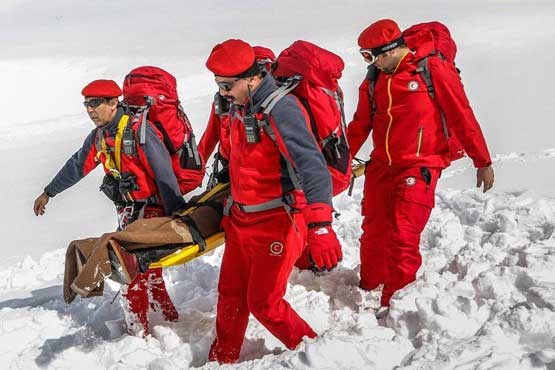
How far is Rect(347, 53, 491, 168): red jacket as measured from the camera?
4.52 m

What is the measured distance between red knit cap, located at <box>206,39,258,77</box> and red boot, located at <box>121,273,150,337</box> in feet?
6.24

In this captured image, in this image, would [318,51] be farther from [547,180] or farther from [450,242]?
[547,180]

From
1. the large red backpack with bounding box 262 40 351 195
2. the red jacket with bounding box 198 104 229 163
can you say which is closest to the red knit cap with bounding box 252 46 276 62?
the red jacket with bounding box 198 104 229 163

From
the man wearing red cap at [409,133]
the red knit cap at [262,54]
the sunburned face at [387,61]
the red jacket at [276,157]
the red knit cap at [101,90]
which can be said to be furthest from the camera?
the red knit cap at [262,54]

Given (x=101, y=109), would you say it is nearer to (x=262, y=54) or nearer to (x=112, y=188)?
(x=112, y=188)

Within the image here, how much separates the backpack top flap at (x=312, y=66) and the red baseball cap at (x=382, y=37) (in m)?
0.77

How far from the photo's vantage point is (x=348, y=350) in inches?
131

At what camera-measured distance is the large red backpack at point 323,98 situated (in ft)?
12.2

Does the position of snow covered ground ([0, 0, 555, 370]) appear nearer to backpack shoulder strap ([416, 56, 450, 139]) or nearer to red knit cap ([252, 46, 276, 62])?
backpack shoulder strap ([416, 56, 450, 139])

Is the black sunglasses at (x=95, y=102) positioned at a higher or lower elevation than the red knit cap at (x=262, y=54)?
lower

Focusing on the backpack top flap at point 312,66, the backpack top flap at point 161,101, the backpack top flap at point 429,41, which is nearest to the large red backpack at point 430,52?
the backpack top flap at point 429,41

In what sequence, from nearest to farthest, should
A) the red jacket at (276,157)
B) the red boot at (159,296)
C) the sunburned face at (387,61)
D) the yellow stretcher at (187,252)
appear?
1. the red jacket at (276,157)
2. the yellow stretcher at (187,252)
3. the sunburned face at (387,61)
4. the red boot at (159,296)

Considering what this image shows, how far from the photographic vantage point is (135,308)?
4734 mm

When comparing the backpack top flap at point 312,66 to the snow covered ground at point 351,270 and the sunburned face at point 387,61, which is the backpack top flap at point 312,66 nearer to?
the sunburned face at point 387,61
